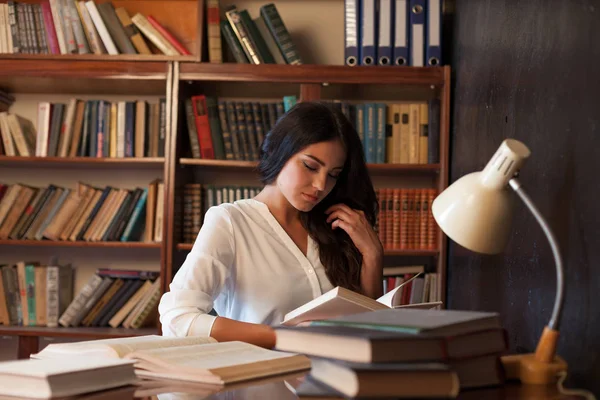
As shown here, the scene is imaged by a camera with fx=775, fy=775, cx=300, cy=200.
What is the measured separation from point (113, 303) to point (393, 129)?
148cm

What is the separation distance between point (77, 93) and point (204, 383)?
111 inches

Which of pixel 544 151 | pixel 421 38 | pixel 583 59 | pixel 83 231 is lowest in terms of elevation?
pixel 83 231

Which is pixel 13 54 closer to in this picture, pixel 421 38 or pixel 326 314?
pixel 421 38

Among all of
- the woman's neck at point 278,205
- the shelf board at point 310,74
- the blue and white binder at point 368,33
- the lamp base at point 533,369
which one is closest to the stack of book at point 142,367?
the lamp base at point 533,369

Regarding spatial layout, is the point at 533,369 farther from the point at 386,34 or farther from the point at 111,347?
the point at 386,34

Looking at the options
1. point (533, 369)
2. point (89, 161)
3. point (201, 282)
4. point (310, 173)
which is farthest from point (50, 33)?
point (533, 369)

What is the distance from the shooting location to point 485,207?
1.09m

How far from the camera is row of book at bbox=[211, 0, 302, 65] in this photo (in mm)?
3432

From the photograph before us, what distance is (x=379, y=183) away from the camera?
3.68 m

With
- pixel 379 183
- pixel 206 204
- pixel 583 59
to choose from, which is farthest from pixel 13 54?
pixel 583 59

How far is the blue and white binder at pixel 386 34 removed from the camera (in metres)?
3.44

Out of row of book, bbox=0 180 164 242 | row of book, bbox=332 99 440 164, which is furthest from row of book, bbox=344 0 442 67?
row of book, bbox=0 180 164 242

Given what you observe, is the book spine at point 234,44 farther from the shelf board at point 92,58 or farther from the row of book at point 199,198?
the row of book at point 199,198

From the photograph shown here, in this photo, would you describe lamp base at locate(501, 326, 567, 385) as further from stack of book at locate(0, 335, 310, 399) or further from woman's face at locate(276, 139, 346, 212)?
woman's face at locate(276, 139, 346, 212)
